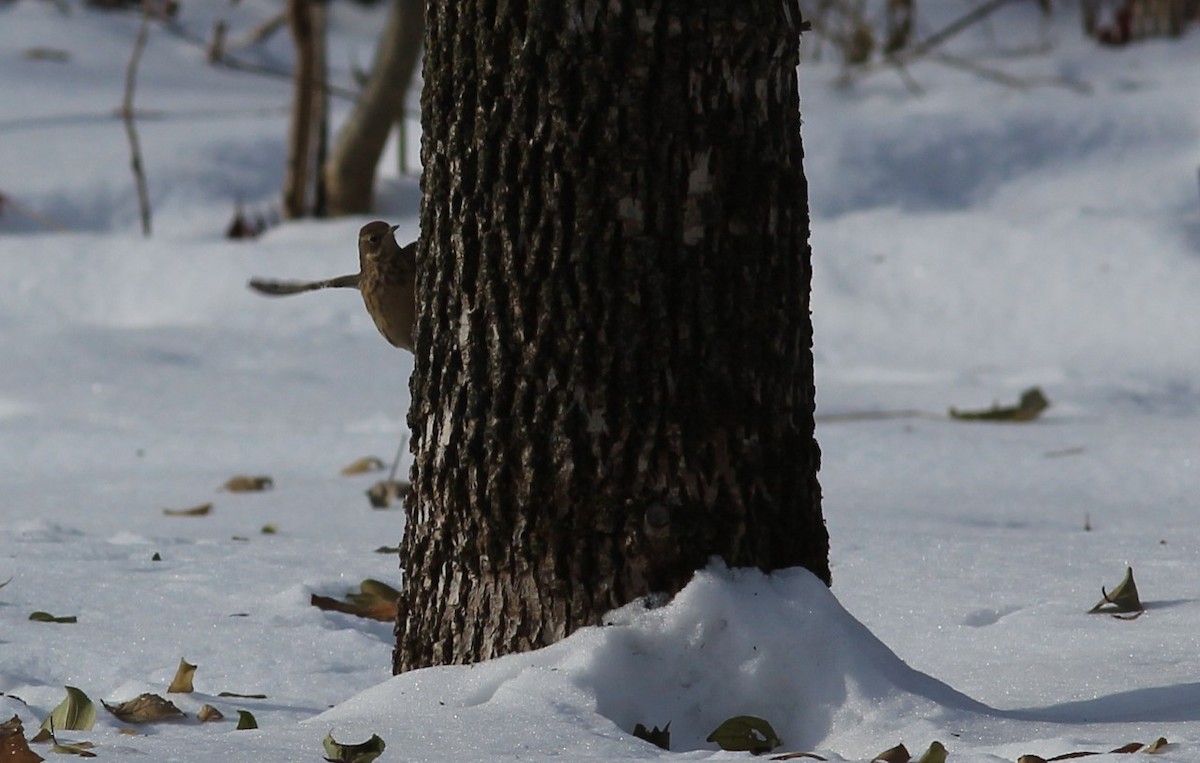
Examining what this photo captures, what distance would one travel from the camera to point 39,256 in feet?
23.1

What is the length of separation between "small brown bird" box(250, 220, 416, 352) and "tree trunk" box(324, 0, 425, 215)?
5401 mm

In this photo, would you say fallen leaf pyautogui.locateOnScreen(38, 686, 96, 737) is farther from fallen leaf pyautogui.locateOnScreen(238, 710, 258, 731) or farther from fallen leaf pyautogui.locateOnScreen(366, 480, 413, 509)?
fallen leaf pyautogui.locateOnScreen(366, 480, 413, 509)

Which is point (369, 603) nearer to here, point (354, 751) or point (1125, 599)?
point (354, 751)

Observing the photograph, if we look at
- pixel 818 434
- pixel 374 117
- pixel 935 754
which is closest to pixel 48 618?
pixel 935 754

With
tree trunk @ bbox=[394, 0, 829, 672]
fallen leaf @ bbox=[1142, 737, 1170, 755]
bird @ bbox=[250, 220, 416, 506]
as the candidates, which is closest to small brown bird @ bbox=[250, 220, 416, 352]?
bird @ bbox=[250, 220, 416, 506]

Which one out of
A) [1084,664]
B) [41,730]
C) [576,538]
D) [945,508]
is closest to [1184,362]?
[945,508]

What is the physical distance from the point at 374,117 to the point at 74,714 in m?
6.27

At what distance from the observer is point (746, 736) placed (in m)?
1.98

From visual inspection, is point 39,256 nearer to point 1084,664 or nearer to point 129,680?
point 129,680

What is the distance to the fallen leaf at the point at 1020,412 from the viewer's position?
4.96 metres

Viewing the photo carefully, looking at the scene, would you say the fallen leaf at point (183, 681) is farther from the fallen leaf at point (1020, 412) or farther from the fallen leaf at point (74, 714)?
the fallen leaf at point (1020, 412)

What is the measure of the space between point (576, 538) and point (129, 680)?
33.6 inches

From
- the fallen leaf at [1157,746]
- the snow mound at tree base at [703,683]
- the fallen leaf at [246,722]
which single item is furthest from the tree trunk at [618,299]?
the fallen leaf at [1157,746]

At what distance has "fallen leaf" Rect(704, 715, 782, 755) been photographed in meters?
1.98
